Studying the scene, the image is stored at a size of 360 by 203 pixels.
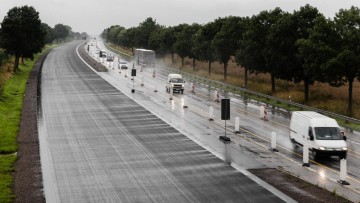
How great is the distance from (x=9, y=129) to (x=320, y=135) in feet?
62.4

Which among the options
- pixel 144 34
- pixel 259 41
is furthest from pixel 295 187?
pixel 144 34

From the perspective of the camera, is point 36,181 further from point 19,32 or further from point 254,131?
point 19,32

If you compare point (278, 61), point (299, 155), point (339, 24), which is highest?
point (339, 24)

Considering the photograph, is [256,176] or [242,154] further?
[242,154]

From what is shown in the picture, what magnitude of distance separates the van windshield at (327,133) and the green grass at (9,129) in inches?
593

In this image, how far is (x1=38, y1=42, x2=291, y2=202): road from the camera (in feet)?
54.4

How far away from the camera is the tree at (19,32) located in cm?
6838

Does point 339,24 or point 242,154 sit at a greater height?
point 339,24

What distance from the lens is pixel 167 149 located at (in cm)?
2398

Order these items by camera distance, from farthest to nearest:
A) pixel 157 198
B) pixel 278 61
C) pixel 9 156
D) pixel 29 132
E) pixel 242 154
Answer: pixel 278 61
pixel 29 132
pixel 242 154
pixel 9 156
pixel 157 198

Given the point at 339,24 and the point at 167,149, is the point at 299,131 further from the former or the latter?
the point at 339,24

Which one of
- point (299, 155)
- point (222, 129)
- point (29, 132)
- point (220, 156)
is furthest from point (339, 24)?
point (29, 132)

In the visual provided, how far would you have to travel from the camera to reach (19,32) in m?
68.6

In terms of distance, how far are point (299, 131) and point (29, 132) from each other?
16.5 m
